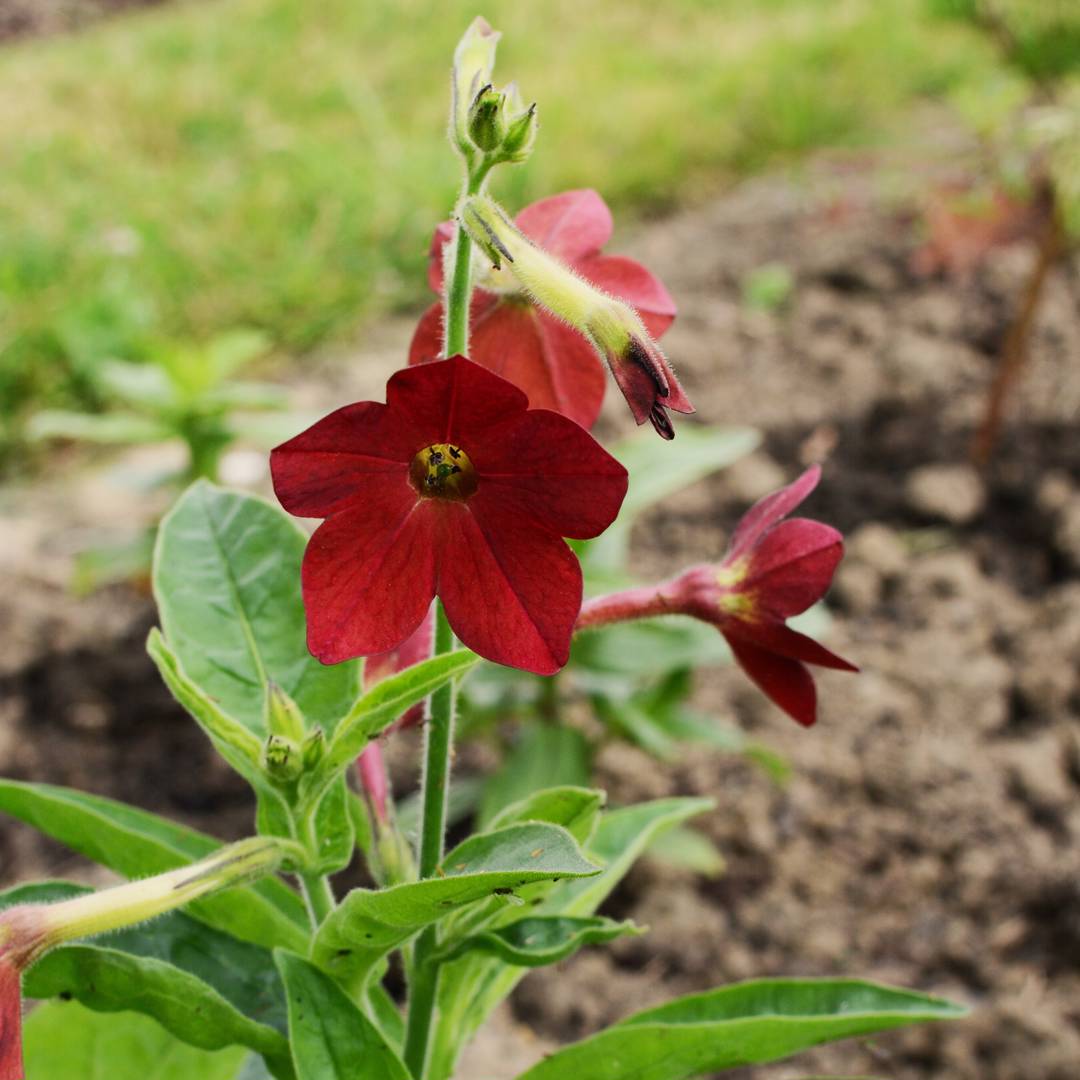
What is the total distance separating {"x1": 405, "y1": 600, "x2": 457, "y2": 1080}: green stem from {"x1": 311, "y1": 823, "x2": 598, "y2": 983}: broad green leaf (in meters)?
0.06

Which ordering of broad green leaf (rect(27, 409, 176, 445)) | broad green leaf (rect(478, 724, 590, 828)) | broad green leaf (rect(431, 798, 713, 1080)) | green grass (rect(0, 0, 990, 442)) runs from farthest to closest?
green grass (rect(0, 0, 990, 442)) → broad green leaf (rect(27, 409, 176, 445)) → broad green leaf (rect(478, 724, 590, 828)) → broad green leaf (rect(431, 798, 713, 1080))

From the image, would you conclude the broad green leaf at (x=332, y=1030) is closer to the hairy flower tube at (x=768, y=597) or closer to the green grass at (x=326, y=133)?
the hairy flower tube at (x=768, y=597)

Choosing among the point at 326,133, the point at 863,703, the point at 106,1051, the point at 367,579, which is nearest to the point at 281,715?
the point at 367,579

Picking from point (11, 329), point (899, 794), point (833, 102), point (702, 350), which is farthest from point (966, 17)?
point (11, 329)

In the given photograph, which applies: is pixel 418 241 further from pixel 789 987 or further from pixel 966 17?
pixel 789 987

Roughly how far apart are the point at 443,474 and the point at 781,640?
0.32 metres

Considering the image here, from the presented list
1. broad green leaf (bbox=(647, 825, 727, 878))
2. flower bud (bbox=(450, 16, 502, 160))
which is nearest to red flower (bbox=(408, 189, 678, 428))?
flower bud (bbox=(450, 16, 502, 160))

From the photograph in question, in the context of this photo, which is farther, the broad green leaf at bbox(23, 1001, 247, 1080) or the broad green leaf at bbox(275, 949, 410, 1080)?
the broad green leaf at bbox(23, 1001, 247, 1080)

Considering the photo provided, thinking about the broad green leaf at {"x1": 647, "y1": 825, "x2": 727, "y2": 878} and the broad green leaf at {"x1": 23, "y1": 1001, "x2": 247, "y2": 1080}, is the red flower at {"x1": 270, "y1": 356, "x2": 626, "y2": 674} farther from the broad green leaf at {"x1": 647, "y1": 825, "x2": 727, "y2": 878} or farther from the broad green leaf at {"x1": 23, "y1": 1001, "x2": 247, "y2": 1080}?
the broad green leaf at {"x1": 647, "y1": 825, "x2": 727, "y2": 878}

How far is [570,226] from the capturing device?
103 cm

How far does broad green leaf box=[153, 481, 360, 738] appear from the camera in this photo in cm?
114

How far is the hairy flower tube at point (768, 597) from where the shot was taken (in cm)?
99

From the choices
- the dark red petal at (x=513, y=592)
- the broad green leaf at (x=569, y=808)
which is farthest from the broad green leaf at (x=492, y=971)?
the dark red petal at (x=513, y=592)

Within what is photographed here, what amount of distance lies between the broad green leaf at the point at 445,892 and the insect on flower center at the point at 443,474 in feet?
0.79
